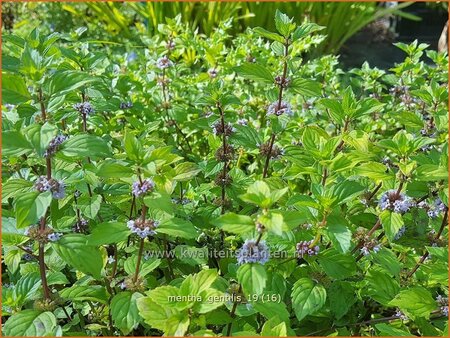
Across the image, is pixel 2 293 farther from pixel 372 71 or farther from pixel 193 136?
pixel 372 71

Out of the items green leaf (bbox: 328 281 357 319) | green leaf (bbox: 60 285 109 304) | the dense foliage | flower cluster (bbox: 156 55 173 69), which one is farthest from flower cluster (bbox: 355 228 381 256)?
flower cluster (bbox: 156 55 173 69)

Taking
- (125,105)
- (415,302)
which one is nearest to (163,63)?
(125,105)

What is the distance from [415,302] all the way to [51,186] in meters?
0.92

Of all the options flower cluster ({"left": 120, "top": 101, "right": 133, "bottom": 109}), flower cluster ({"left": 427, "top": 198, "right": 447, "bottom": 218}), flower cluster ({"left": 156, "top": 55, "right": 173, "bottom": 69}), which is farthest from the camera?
flower cluster ({"left": 156, "top": 55, "right": 173, "bottom": 69})

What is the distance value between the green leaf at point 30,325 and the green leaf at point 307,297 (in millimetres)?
563

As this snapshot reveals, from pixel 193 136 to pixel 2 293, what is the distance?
1354 mm

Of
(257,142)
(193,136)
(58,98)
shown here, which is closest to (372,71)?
(193,136)

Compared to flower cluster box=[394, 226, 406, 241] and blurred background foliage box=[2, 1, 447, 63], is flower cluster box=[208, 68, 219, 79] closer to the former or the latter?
flower cluster box=[394, 226, 406, 241]

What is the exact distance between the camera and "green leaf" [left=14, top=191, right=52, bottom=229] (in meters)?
1.19

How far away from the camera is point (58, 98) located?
1.33 m

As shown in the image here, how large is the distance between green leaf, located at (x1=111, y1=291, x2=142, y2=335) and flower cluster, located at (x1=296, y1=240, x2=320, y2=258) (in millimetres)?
406

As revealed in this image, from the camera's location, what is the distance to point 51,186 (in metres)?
1.29

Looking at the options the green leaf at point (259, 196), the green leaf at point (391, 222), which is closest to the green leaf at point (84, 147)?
the green leaf at point (259, 196)

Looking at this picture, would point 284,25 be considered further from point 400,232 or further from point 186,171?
point 400,232
